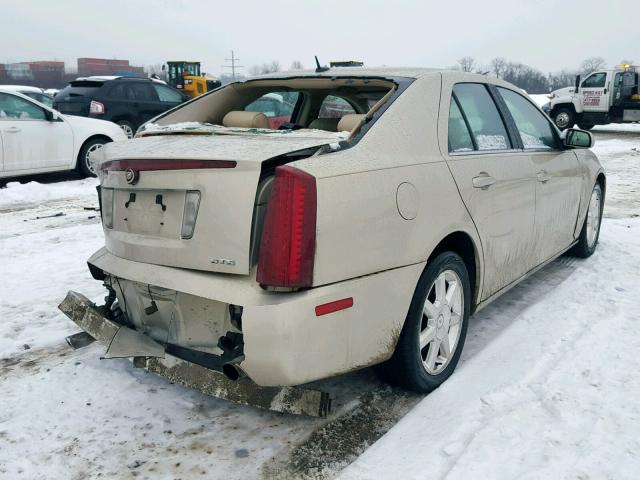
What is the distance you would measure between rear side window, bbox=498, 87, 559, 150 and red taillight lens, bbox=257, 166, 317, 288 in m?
2.20

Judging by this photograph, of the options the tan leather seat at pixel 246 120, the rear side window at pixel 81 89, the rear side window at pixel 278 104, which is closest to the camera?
the tan leather seat at pixel 246 120

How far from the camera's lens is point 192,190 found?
245 cm

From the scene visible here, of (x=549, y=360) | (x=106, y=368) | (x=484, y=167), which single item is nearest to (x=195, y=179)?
(x=106, y=368)

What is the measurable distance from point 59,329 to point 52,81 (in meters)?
88.6

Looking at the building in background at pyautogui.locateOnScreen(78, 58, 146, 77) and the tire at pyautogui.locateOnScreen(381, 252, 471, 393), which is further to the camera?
the building in background at pyautogui.locateOnScreen(78, 58, 146, 77)

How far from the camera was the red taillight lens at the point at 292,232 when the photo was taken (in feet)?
7.43

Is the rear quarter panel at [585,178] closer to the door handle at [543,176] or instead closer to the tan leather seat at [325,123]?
the door handle at [543,176]

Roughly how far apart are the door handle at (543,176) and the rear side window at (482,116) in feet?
1.18

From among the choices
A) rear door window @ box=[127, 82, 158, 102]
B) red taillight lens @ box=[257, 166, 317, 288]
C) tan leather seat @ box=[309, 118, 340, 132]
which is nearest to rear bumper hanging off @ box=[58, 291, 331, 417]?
red taillight lens @ box=[257, 166, 317, 288]

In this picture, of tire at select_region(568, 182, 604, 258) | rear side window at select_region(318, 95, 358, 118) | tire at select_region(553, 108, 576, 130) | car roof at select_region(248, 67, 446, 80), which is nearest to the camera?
car roof at select_region(248, 67, 446, 80)

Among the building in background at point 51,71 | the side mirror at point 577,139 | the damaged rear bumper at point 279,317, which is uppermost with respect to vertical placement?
the building in background at point 51,71

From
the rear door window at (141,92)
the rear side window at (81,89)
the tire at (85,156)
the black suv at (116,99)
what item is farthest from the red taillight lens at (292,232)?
the rear door window at (141,92)

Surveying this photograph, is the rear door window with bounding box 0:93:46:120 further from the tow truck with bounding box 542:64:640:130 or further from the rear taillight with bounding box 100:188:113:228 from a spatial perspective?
the tow truck with bounding box 542:64:640:130

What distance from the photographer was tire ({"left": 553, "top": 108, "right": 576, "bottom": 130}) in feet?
72.9
